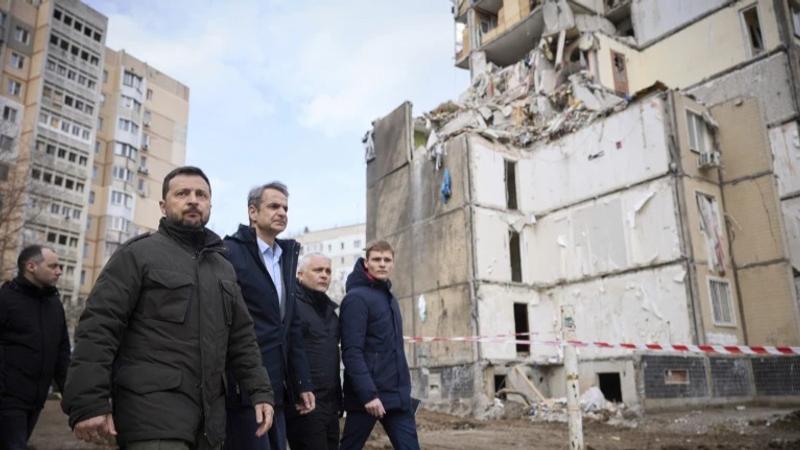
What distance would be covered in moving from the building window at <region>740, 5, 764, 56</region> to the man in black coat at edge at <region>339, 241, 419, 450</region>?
82.2ft

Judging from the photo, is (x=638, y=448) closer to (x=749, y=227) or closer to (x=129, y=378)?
(x=129, y=378)

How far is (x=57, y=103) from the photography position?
4766 centimetres

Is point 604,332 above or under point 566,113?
under

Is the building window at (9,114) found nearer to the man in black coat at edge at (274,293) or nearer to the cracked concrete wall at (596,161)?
the cracked concrete wall at (596,161)

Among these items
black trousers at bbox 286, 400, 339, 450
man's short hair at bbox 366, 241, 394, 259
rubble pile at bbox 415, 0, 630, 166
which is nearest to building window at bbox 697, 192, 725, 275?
rubble pile at bbox 415, 0, 630, 166

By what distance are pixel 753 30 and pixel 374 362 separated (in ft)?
88.8

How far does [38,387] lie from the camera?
480 centimetres

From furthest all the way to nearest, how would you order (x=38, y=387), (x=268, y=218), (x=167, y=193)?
(x=38, y=387)
(x=268, y=218)
(x=167, y=193)

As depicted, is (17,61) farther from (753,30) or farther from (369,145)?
(753,30)

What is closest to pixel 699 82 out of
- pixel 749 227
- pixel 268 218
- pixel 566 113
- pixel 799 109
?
pixel 799 109

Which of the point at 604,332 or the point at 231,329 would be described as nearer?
the point at 231,329

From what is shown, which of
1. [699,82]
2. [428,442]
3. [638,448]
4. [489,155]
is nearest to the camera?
[638,448]

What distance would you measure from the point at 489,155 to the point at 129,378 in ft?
61.9

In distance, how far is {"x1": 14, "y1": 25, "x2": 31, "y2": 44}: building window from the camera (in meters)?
46.3
